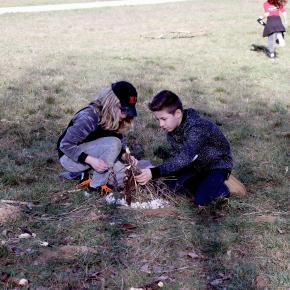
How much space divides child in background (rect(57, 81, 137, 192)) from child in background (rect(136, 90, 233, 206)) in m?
0.29

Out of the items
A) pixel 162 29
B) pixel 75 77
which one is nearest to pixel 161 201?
pixel 75 77

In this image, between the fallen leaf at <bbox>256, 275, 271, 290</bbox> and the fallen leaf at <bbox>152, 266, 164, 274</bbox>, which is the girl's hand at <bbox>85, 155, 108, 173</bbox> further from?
the fallen leaf at <bbox>256, 275, 271, 290</bbox>

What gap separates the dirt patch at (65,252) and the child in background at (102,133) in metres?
0.92

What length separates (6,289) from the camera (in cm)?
315

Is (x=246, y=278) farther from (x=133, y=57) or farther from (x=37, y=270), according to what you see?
(x=133, y=57)

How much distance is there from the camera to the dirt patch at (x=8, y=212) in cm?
399

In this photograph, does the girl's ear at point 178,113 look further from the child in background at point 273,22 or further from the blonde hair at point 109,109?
the child in background at point 273,22

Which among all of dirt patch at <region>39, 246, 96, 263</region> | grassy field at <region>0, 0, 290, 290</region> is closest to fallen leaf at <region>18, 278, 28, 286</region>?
grassy field at <region>0, 0, 290, 290</region>

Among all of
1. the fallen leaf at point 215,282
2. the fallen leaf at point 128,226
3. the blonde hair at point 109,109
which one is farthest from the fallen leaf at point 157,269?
the blonde hair at point 109,109

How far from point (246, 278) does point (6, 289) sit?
139 centimetres

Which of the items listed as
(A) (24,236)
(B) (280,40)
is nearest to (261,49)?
(B) (280,40)

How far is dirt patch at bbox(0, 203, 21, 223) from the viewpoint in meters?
3.99

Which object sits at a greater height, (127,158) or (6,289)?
(127,158)

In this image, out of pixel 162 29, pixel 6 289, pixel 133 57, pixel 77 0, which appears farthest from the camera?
pixel 77 0
